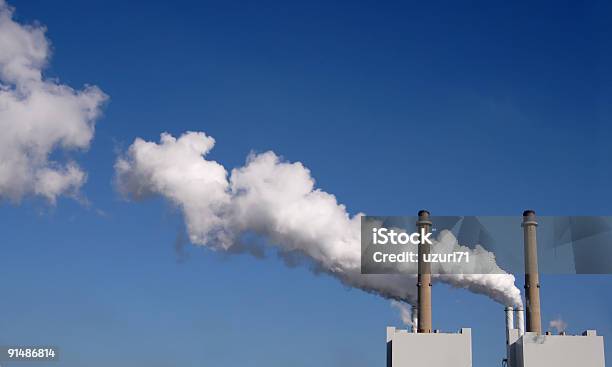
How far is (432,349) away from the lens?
1686 inches

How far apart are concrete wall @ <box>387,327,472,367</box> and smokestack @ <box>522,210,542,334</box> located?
4.46m

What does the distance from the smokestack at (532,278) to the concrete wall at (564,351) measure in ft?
8.87

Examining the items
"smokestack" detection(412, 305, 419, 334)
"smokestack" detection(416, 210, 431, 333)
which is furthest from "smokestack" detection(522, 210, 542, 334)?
"smokestack" detection(412, 305, 419, 334)

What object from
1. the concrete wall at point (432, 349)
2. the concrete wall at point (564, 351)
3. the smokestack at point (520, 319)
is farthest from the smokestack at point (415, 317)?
the concrete wall at point (564, 351)

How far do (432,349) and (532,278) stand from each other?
7.79 meters

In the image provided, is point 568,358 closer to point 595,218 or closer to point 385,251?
point 595,218

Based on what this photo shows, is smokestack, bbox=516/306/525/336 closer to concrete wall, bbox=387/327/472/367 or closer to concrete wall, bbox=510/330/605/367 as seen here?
concrete wall, bbox=510/330/605/367

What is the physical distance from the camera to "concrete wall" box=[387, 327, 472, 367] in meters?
42.6

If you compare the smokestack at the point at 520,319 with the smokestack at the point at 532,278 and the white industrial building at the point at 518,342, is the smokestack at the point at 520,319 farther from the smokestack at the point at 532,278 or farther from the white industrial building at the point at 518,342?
the smokestack at the point at 532,278

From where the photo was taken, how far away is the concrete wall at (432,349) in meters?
42.6

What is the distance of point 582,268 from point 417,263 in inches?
369

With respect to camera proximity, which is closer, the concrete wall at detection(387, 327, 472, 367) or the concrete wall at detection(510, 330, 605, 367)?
the concrete wall at detection(510, 330, 605, 367)

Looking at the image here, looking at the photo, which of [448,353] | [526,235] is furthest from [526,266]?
[448,353]

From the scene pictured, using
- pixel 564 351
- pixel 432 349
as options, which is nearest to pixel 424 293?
pixel 432 349
